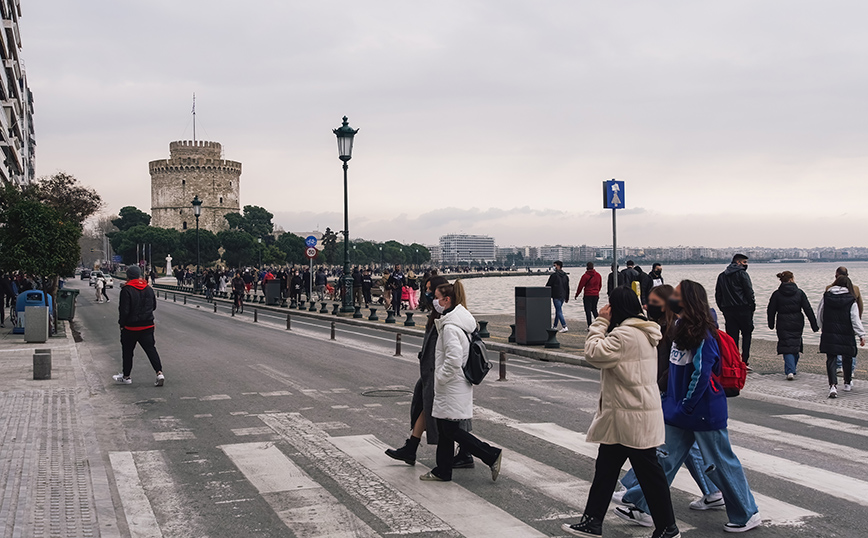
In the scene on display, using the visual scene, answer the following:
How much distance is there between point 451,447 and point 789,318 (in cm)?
750

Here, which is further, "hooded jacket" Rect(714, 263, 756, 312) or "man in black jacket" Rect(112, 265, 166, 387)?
"hooded jacket" Rect(714, 263, 756, 312)

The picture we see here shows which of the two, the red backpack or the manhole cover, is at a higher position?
the red backpack

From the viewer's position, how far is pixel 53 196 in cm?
4741

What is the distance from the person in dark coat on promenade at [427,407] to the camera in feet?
20.3

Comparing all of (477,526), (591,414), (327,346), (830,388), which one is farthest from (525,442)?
(327,346)

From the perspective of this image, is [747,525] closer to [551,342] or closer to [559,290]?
[551,342]

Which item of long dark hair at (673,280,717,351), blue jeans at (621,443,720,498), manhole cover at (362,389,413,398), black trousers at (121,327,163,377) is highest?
long dark hair at (673,280,717,351)

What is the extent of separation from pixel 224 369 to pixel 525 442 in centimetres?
699

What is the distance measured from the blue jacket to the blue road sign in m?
9.72

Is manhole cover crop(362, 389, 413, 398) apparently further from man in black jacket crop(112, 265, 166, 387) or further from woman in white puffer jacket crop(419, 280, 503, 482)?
woman in white puffer jacket crop(419, 280, 503, 482)

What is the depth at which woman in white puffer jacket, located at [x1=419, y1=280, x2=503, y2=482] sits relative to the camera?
5812 millimetres

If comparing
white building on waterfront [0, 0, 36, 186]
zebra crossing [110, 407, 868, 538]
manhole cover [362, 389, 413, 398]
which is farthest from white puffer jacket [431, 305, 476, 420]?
white building on waterfront [0, 0, 36, 186]

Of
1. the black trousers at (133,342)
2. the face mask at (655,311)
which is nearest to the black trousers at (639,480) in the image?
the face mask at (655,311)

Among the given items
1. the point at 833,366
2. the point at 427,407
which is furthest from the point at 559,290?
the point at 427,407
